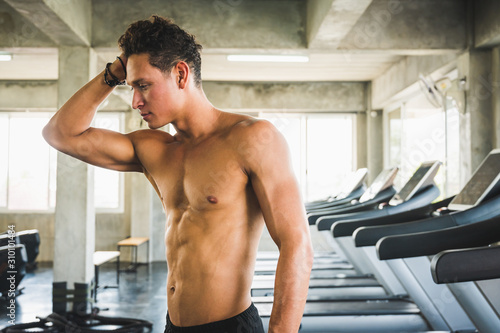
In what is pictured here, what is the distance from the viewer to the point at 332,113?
8680 millimetres

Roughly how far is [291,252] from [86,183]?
412 cm

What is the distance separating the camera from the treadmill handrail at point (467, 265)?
148cm

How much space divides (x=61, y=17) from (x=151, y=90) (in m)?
3.28

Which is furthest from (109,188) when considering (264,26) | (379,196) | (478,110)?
(478,110)

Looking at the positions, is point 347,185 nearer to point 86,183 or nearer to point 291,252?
point 86,183

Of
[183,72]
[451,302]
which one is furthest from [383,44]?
[183,72]

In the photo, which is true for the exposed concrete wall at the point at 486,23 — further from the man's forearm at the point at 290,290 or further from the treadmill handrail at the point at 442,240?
the man's forearm at the point at 290,290

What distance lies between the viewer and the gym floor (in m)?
4.63

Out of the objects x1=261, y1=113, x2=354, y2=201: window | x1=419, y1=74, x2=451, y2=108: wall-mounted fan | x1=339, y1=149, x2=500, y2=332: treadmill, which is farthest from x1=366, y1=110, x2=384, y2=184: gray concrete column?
x1=339, y1=149, x2=500, y2=332: treadmill

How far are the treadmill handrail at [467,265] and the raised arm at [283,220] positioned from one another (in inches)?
25.9

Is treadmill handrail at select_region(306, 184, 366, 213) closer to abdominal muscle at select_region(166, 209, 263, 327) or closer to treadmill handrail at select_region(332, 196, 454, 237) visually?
treadmill handrail at select_region(332, 196, 454, 237)

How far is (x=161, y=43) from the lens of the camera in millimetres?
1183

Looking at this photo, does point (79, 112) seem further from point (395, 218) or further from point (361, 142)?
point (361, 142)

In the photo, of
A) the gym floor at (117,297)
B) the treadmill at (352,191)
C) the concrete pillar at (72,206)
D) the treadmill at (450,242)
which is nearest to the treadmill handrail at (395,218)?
the treadmill at (450,242)
